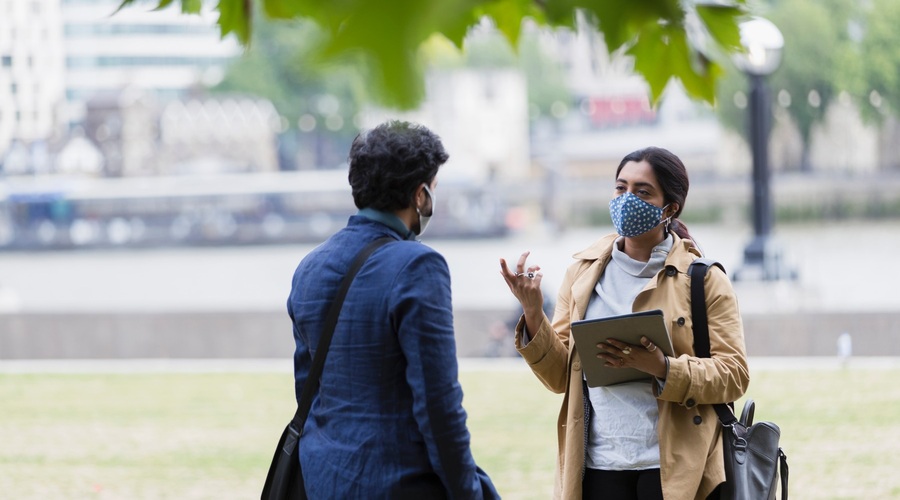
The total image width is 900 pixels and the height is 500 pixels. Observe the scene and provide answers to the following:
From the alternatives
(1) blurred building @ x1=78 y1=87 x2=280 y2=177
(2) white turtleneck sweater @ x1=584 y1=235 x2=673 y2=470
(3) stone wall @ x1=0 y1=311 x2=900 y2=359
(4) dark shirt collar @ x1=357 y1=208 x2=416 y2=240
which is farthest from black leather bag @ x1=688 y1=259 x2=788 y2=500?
(1) blurred building @ x1=78 y1=87 x2=280 y2=177

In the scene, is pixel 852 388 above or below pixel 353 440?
below

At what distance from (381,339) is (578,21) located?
0.97 meters

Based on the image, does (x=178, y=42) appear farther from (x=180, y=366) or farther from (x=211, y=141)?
(x=180, y=366)

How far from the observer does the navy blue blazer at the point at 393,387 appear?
218 centimetres

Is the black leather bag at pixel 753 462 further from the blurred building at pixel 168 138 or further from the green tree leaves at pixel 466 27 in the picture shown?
the blurred building at pixel 168 138

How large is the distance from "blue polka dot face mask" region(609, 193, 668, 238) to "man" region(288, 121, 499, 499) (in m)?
0.46

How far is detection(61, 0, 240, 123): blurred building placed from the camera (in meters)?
62.2

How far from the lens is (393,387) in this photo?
2.25 metres

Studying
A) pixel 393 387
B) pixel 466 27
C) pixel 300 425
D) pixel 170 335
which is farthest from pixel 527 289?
pixel 170 335

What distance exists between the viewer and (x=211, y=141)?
58.7m

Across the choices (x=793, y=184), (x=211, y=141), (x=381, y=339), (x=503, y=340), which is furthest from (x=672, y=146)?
(x=381, y=339)

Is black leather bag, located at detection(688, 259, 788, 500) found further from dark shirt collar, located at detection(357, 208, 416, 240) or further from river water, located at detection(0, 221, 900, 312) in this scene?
river water, located at detection(0, 221, 900, 312)

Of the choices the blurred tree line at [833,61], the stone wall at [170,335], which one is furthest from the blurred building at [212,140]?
the stone wall at [170,335]

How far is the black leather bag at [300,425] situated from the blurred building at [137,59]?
59793 mm
